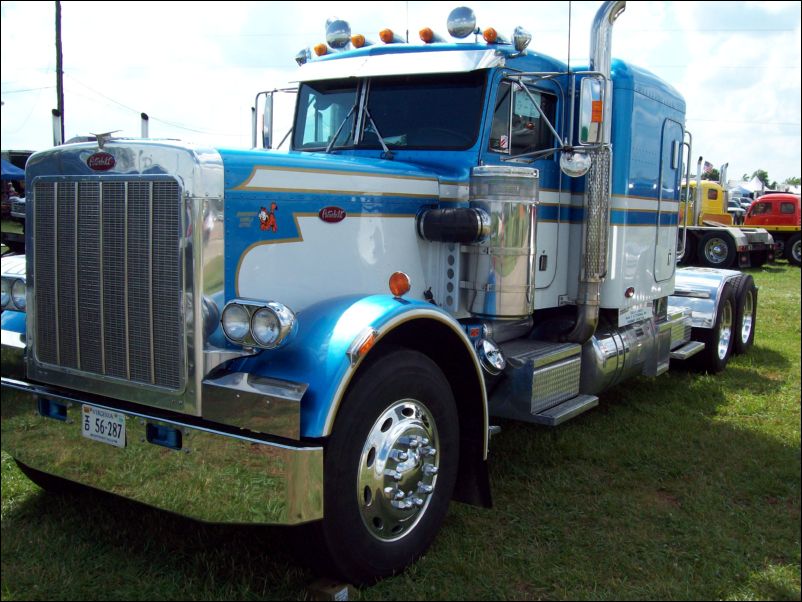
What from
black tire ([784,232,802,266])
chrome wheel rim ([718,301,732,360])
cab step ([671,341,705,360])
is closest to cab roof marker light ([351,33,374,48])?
cab step ([671,341,705,360])

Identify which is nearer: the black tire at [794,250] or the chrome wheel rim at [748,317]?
the chrome wheel rim at [748,317]

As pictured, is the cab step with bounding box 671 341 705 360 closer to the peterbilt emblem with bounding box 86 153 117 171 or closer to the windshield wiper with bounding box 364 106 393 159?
the windshield wiper with bounding box 364 106 393 159

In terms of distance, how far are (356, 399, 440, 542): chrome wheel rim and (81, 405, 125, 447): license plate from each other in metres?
1.11

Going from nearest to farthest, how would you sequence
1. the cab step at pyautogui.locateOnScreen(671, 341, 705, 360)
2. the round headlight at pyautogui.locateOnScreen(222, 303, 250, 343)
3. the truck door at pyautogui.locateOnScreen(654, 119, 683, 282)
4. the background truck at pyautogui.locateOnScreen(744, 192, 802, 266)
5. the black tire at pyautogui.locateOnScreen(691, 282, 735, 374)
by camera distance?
the round headlight at pyautogui.locateOnScreen(222, 303, 250, 343) → the truck door at pyautogui.locateOnScreen(654, 119, 683, 282) → the cab step at pyautogui.locateOnScreen(671, 341, 705, 360) → the black tire at pyautogui.locateOnScreen(691, 282, 735, 374) → the background truck at pyautogui.locateOnScreen(744, 192, 802, 266)

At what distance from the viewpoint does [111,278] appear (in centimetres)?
365

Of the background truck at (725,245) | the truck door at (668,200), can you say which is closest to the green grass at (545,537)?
the truck door at (668,200)

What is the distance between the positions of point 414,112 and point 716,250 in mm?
18008

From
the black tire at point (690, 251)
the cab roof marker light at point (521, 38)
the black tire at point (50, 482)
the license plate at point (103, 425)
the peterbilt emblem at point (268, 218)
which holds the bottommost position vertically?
the black tire at point (50, 482)

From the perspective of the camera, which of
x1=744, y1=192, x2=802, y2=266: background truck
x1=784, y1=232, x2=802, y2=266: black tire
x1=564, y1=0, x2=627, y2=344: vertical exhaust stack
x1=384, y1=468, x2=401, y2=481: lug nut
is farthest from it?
x1=744, y1=192, x2=802, y2=266: background truck

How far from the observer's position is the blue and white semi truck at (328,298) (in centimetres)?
339

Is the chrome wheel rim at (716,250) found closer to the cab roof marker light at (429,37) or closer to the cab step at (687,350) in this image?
the cab step at (687,350)

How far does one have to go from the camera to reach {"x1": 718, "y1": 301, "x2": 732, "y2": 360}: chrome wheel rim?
29.0 feet

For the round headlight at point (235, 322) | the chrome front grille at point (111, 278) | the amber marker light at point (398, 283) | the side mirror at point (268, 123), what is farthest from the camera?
the side mirror at point (268, 123)

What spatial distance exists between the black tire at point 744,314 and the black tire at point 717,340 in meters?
0.13
